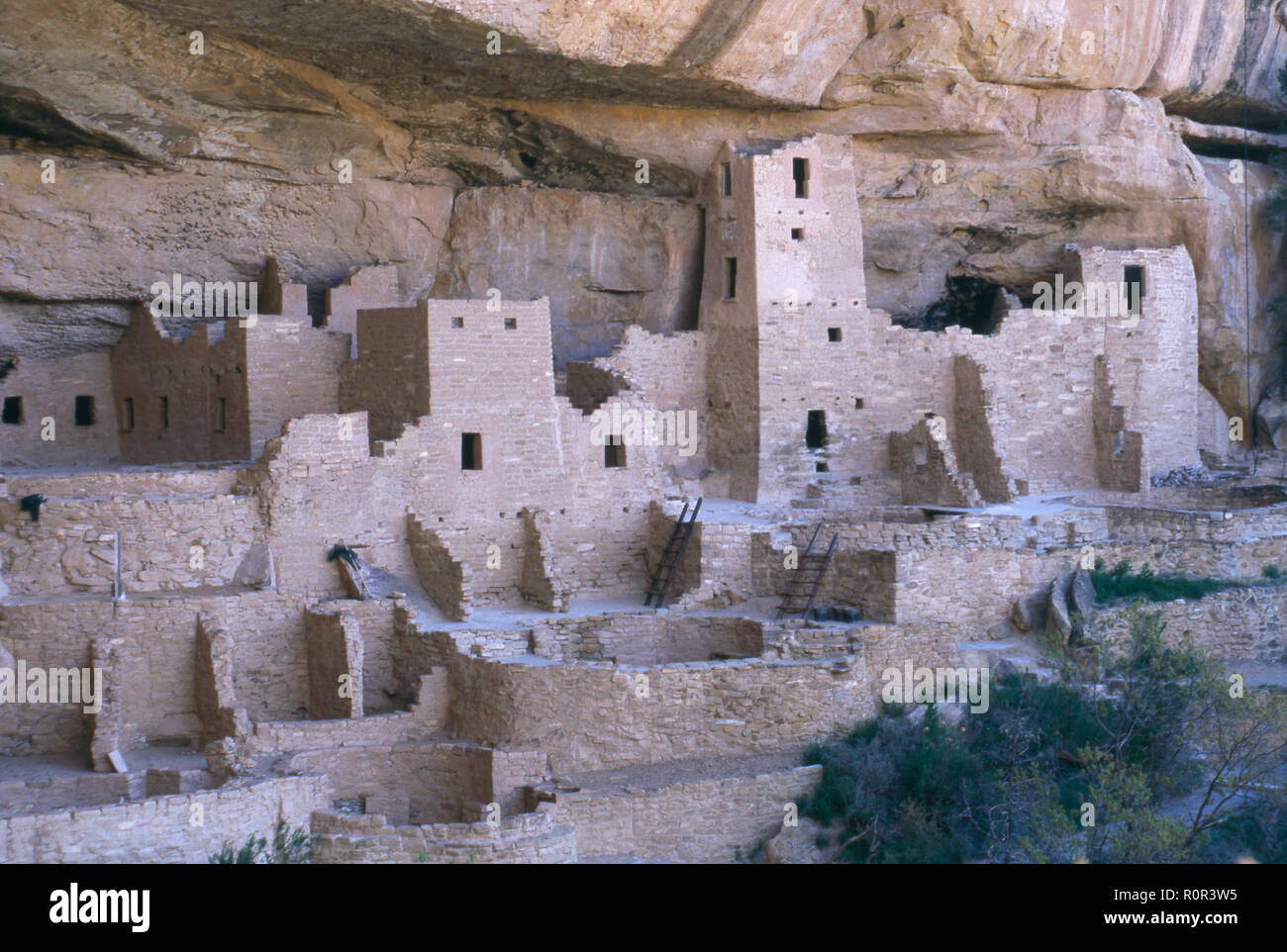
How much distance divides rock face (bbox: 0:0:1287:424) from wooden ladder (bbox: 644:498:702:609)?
14.5 feet

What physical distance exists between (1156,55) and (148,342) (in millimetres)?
13659

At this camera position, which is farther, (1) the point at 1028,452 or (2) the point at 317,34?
(1) the point at 1028,452

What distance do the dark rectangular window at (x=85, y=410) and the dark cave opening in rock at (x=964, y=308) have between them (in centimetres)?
1111

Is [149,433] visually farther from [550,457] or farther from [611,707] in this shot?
[611,707]

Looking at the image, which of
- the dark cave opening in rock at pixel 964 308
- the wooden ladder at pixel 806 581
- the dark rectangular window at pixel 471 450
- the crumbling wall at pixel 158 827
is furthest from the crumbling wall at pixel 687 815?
the dark cave opening in rock at pixel 964 308

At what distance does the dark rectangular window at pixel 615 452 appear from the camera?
2161 cm

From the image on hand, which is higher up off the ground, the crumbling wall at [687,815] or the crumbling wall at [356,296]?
the crumbling wall at [356,296]

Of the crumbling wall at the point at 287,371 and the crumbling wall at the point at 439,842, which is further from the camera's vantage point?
the crumbling wall at the point at 287,371

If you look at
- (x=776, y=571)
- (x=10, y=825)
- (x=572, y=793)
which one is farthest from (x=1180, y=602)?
(x=10, y=825)

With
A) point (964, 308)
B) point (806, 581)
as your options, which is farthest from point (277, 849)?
point (964, 308)

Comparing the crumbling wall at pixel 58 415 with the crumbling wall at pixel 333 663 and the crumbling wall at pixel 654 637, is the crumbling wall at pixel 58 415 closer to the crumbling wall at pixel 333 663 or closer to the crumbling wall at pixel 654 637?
the crumbling wall at pixel 333 663

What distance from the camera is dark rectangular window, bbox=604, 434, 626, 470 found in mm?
21609

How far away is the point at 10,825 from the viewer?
525 inches

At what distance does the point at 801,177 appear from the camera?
23328 millimetres
